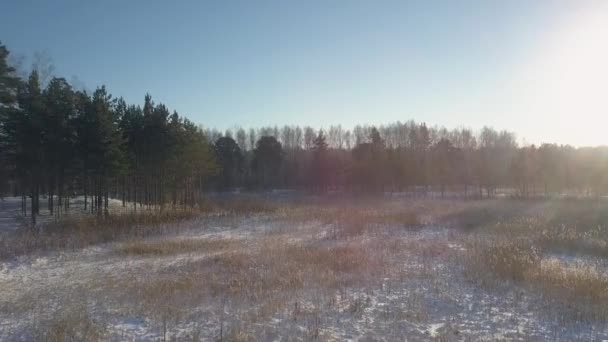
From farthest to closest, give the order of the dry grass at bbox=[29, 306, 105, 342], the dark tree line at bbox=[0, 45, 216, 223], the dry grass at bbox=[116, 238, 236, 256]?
the dark tree line at bbox=[0, 45, 216, 223] < the dry grass at bbox=[116, 238, 236, 256] < the dry grass at bbox=[29, 306, 105, 342]

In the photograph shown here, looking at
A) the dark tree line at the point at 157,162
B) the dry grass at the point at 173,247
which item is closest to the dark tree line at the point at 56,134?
the dark tree line at the point at 157,162

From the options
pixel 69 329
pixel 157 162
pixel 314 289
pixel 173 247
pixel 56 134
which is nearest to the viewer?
pixel 69 329

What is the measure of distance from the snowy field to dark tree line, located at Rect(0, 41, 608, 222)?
376 inches

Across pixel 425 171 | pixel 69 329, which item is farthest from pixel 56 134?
pixel 425 171

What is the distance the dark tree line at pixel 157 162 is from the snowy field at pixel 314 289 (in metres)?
9.56

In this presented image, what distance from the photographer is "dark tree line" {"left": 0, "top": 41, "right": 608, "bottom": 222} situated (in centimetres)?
2680

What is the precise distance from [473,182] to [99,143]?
6370 centimetres

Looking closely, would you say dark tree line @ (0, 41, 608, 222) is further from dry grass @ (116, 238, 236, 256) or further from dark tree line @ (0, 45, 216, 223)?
dry grass @ (116, 238, 236, 256)

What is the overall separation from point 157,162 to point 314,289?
1159 inches

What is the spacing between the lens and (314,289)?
1012 cm

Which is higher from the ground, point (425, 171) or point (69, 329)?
point (425, 171)

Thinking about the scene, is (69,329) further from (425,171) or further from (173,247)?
(425,171)

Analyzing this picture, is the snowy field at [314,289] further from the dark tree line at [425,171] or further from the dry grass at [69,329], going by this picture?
the dark tree line at [425,171]

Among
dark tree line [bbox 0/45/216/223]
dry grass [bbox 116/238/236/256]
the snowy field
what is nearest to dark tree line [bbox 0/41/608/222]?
dark tree line [bbox 0/45/216/223]
